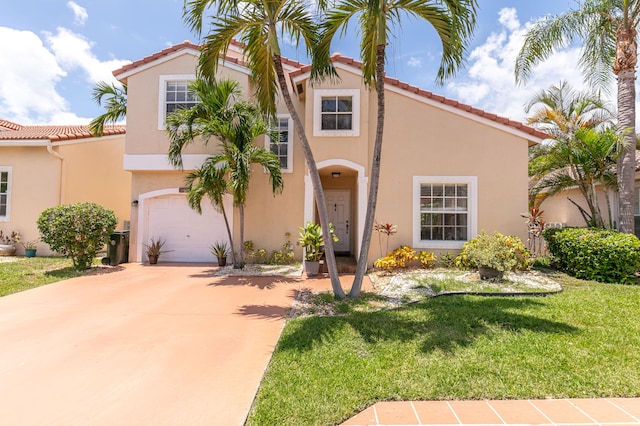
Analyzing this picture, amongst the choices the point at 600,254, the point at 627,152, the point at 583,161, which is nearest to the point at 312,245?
the point at 600,254

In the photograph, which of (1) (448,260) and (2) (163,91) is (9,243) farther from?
(1) (448,260)

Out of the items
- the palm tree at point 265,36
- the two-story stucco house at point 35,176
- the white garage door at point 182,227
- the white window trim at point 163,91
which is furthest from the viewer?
the two-story stucco house at point 35,176

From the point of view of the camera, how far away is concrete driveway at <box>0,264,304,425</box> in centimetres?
318

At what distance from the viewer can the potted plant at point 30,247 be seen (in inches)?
498

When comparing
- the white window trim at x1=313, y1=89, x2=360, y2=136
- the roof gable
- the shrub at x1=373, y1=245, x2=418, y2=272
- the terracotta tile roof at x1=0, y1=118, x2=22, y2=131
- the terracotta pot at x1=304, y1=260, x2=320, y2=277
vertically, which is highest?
the roof gable

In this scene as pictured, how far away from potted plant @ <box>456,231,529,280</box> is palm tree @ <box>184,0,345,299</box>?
4.02m

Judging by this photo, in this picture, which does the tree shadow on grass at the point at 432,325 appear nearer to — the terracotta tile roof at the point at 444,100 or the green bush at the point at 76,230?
the terracotta tile roof at the point at 444,100

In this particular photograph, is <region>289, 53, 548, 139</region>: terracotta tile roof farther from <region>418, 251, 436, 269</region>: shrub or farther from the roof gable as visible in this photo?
<region>418, 251, 436, 269</region>: shrub

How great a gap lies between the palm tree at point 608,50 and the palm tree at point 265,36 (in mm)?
8050

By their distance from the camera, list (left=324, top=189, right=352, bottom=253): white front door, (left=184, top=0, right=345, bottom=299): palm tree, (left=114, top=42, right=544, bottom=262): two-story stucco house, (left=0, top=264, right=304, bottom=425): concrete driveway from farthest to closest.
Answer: (left=324, top=189, right=352, bottom=253): white front door, (left=114, top=42, right=544, bottom=262): two-story stucco house, (left=184, top=0, right=345, bottom=299): palm tree, (left=0, top=264, right=304, bottom=425): concrete driveway

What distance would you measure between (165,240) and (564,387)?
12.0m

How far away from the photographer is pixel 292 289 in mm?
7941

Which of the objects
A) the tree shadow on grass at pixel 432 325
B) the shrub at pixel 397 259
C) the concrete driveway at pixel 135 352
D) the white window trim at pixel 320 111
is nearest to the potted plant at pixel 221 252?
the concrete driveway at pixel 135 352

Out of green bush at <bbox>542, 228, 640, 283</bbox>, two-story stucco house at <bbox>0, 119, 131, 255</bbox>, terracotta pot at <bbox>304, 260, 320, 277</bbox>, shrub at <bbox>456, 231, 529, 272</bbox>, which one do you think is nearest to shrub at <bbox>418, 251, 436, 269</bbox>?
shrub at <bbox>456, 231, 529, 272</bbox>
